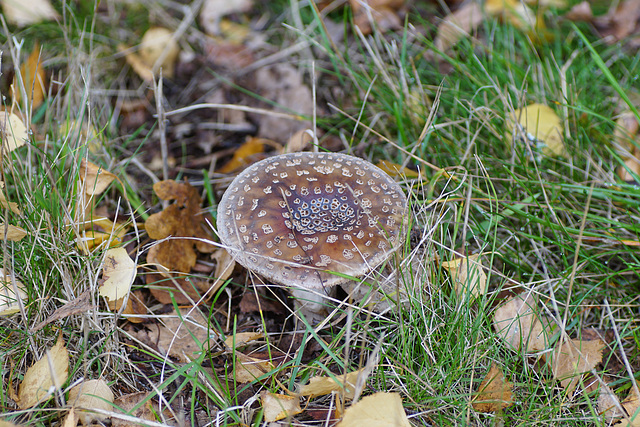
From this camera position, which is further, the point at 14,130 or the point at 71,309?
the point at 14,130

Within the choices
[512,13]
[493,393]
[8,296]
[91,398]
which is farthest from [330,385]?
[512,13]

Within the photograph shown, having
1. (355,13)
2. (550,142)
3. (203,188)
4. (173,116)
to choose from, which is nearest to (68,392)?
(203,188)

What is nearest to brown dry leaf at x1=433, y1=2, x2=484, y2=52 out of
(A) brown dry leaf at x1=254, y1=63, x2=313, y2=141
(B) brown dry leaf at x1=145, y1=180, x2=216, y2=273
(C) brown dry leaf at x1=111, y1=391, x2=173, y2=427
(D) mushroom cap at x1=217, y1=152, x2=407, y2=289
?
(A) brown dry leaf at x1=254, y1=63, x2=313, y2=141

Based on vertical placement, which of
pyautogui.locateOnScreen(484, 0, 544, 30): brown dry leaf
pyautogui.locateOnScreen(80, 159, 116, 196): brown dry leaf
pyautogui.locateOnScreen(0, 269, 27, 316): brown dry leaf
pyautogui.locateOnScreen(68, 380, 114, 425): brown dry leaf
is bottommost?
pyautogui.locateOnScreen(68, 380, 114, 425): brown dry leaf

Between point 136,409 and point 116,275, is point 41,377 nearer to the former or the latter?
point 136,409

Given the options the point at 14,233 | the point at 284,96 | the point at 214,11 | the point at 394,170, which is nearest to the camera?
the point at 14,233

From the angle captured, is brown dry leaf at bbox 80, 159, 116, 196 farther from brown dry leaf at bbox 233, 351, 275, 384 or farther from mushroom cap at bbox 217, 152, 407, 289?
brown dry leaf at bbox 233, 351, 275, 384
